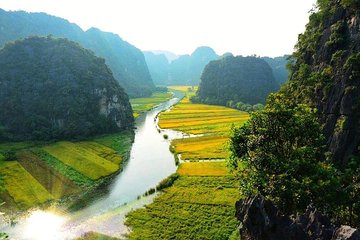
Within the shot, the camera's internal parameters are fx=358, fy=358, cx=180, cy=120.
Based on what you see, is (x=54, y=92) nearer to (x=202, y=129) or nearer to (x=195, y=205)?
(x=202, y=129)

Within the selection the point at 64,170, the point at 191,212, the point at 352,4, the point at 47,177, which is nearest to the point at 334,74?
the point at 352,4

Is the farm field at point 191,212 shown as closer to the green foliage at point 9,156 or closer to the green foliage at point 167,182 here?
the green foliage at point 167,182

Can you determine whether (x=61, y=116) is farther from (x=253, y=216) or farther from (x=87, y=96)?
(x=253, y=216)

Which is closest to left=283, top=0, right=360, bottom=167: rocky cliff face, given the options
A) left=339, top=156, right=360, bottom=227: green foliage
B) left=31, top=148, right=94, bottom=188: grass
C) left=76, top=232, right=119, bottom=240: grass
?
left=339, top=156, right=360, bottom=227: green foliage

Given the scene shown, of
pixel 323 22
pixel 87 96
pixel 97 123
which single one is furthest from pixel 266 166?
pixel 87 96

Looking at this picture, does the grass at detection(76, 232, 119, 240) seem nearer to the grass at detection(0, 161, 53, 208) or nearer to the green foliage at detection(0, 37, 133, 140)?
the grass at detection(0, 161, 53, 208)
